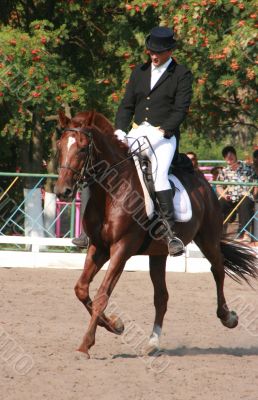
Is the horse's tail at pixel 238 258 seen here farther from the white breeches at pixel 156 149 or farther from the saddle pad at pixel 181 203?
the white breeches at pixel 156 149

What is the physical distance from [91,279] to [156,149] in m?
1.31

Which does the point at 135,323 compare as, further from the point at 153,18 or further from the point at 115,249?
the point at 153,18

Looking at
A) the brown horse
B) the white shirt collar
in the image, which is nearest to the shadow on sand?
the brown horse

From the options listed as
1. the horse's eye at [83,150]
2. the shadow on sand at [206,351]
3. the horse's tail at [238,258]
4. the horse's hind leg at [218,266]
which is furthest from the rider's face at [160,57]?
the shadow on sand at [206,351]

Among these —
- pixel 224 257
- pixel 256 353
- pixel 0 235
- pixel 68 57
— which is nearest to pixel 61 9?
pixel 68 57

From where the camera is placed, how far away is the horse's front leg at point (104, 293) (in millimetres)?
8066

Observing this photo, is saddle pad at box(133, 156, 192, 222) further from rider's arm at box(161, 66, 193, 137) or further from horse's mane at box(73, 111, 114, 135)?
horse's mane at box(73, 111, 114, 135)

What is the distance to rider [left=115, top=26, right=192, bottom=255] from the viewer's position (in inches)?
343

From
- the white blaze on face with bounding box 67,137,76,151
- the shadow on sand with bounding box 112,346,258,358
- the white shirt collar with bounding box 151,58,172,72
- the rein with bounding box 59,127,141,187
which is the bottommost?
the shadow on sand with bounding box 112,346,258,358

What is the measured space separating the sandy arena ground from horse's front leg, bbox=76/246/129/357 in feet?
0.51

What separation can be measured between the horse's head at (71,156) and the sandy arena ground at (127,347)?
1394 millimetres

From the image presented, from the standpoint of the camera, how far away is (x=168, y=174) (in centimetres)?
908

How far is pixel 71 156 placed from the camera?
7.86 meters

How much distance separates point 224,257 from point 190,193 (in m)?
1.14
